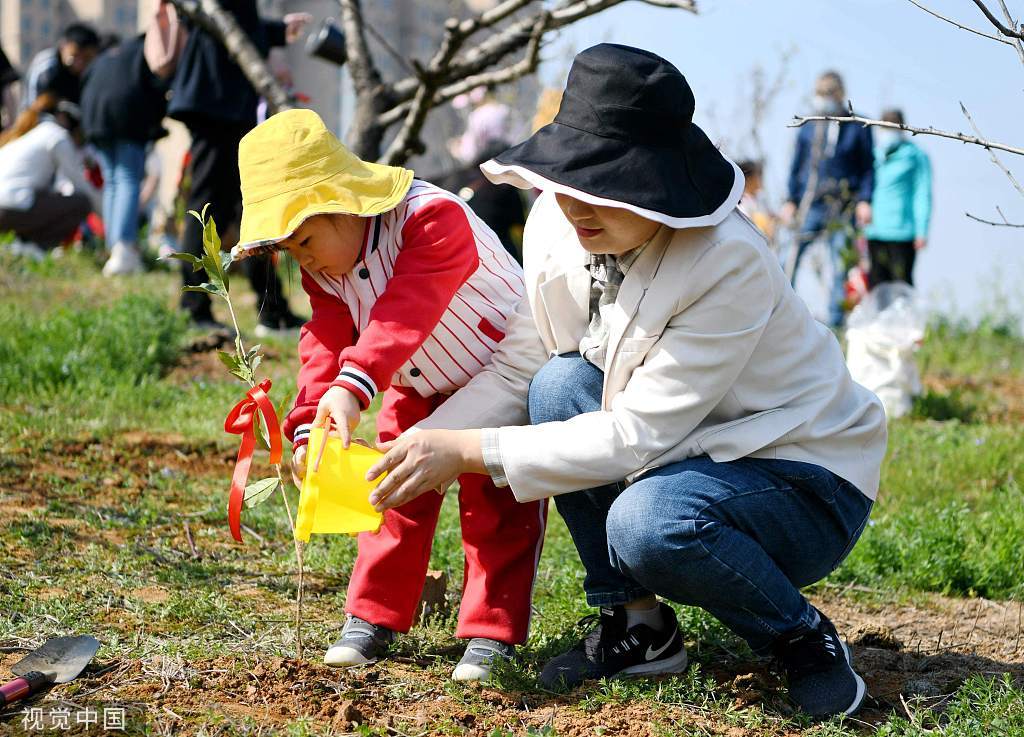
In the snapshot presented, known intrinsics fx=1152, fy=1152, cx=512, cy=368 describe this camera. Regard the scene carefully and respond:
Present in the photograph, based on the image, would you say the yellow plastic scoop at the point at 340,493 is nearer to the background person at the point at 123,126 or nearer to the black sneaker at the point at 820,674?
the black sneaker at the point at 820,674

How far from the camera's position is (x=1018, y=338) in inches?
327

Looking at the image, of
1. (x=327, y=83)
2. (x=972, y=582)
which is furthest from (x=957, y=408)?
(x=327, y=83)

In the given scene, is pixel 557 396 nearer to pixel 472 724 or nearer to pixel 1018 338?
pixel 472 724

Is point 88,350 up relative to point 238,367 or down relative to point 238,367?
down

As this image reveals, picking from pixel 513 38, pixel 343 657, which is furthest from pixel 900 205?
pixel 343 657

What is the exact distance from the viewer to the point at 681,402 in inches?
80.0

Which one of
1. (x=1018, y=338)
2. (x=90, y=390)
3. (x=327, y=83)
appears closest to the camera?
(x=90, y=390)

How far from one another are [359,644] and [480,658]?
Result: 0.82ft

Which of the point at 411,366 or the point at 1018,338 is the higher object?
the point at 411,366

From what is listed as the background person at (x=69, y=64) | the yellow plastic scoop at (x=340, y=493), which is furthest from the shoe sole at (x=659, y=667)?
the background person at (x=69, y=64)

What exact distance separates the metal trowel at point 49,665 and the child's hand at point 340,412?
1.99 ft

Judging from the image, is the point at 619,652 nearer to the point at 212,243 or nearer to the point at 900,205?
the point at 212,243

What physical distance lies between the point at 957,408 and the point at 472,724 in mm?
4287

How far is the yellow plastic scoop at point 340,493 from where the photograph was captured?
82.4 inches
